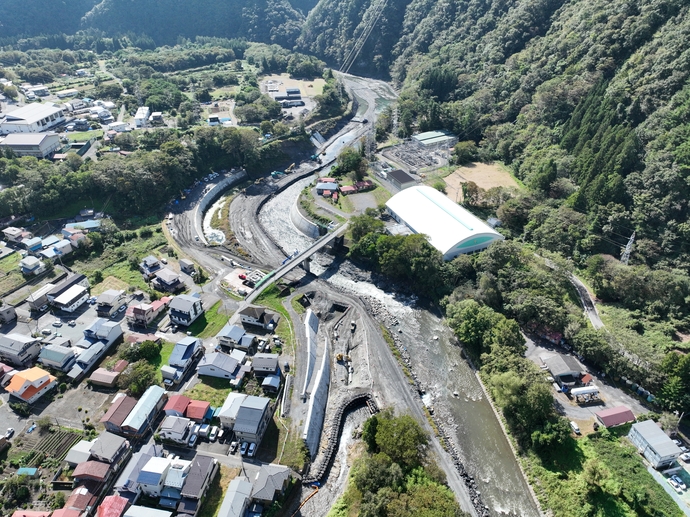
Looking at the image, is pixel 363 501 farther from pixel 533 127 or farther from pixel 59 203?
pixel 533 127

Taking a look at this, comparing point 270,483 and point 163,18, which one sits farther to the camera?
point 163,18

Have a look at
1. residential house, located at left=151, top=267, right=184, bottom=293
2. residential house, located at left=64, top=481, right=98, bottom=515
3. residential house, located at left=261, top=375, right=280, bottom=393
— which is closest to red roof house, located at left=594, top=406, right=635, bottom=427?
residential house, located at left=261, top=375, right=280, bottom=393

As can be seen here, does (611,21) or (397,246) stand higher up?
(611,21)

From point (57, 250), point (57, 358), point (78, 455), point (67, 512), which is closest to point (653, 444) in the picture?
point (67, 512)

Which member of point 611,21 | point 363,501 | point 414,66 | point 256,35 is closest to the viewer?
point 363,501

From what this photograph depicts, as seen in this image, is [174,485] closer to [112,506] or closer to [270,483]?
[112,506]

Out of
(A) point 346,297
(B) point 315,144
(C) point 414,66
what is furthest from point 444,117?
(A) point 346,297

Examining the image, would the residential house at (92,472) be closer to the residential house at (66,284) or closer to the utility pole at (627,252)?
the residential house at (66,284)
